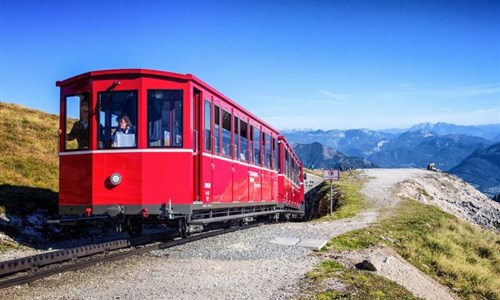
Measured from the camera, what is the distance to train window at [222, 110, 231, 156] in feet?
46.7

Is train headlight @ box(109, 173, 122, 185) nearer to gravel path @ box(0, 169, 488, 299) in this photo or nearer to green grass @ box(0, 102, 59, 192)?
gravel path @ box(0, 169, 488, 299)

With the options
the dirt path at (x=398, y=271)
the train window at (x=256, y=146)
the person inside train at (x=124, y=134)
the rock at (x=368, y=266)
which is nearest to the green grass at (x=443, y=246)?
the dirt path at (x=398, y=271)

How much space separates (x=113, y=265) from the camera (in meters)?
9.59

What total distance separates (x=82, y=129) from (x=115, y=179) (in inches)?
63.5

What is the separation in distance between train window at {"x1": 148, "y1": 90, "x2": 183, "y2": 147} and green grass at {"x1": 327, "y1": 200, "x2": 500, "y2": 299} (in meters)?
4.89

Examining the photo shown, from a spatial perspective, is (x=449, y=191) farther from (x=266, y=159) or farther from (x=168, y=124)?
(x=168, y=124)

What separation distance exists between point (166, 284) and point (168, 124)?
4704 mm

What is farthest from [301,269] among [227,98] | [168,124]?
[227,98]

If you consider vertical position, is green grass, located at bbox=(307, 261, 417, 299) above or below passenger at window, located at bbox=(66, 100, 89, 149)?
below

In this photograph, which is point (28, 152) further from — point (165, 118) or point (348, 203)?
point (348, 203)

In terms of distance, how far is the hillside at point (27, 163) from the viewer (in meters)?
17.2

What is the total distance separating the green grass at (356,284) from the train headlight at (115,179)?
5.07 meters

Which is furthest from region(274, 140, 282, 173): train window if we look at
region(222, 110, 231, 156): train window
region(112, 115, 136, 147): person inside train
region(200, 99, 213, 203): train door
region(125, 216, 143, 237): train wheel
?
region(112, 115, 136, 147): person inside train

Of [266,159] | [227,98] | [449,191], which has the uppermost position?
[227,98]
